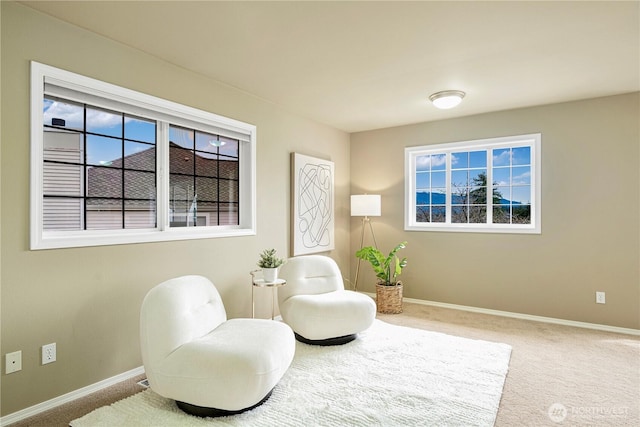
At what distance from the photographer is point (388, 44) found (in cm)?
266

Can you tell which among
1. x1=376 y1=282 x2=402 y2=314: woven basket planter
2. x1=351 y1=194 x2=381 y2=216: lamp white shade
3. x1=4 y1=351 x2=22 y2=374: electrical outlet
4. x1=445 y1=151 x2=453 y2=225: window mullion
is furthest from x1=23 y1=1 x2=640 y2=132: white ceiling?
x1=376 y1=282 x2=402 y2=314: woven basket planter

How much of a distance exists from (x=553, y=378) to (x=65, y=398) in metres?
3.47

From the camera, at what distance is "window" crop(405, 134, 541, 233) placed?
173 inches

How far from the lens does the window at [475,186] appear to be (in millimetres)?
4395

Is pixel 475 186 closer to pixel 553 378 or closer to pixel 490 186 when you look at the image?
pixel 490 186

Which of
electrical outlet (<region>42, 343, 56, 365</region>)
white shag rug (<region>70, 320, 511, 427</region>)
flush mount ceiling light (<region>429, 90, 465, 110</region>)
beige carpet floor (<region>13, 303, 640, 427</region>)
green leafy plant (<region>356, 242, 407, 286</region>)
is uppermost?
flush mount ceiling light (<region>429, 90, 465, 110</region>)

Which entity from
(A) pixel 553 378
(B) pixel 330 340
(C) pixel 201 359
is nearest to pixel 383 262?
(B) pixel 330 340

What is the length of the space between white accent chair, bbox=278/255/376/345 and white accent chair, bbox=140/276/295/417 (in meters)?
0.77

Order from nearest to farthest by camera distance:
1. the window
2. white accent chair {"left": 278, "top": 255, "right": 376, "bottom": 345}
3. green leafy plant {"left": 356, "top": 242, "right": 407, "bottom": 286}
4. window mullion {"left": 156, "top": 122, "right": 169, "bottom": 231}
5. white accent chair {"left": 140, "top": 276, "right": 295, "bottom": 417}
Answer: white accent chair {"left": 140, "top": 276, "right": 295, "bottom": 417}, window mullion {"left": 156, "top": 122, "right": 169, "bottom": 231}, white accent chair {"left": 278, "top": 255, "right": 376, "bottom": 345}, the window, green leafy plant {"left": 356, "top": 242, "right": 407, "bottom": 286}

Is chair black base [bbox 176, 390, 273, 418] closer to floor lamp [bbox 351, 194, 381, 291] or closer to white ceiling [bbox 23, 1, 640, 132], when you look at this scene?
white ceiling [bbox 23, 1, 640, 132]

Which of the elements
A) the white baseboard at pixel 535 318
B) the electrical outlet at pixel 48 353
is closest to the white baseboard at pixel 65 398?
the electrical outlet at pixel 48 353

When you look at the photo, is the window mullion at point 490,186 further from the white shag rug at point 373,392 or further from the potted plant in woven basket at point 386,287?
the white shag rug at point 373,392

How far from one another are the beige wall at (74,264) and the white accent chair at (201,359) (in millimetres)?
563

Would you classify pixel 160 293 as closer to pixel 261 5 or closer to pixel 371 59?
pixel 261 5
